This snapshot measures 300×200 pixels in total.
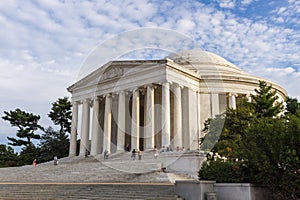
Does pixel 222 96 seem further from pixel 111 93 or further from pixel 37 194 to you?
pixel 37 194

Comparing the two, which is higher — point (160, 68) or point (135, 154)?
point (160, 68)

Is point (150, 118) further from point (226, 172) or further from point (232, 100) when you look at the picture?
point (226, 172)

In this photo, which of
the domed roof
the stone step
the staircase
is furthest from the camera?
the domed roof

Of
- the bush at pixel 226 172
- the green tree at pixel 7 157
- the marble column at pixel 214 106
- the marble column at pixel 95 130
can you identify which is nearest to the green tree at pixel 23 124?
the green tree at pixel 7 157

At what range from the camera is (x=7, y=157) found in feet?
181

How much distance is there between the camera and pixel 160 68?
3938 cm

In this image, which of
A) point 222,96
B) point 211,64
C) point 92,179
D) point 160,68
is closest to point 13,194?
point 92,179

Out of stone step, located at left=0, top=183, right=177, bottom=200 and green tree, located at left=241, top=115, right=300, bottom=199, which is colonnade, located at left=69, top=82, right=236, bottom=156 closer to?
stone step, located at left=0, top=183, right=177, bottom=200

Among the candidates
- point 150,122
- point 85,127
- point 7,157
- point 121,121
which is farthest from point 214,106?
point 7,157

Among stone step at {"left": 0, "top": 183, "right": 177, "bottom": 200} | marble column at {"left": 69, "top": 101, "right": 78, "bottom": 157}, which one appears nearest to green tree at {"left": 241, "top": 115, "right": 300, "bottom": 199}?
stone step at {"left": 0, "top": 183, "right": 177, "bottom": 200}

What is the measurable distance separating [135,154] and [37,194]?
17826 mm

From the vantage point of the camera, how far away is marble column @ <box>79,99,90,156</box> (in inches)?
1904

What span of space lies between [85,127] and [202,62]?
2161cm

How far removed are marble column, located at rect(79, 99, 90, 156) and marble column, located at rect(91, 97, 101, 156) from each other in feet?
4.54
